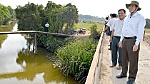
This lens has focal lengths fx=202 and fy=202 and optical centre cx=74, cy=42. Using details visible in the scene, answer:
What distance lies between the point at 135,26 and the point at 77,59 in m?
5.85

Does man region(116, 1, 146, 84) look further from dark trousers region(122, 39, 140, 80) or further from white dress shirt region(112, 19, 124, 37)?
white dress shirt region(112, 19, 124, 37)

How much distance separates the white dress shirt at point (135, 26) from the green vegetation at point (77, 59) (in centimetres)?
530

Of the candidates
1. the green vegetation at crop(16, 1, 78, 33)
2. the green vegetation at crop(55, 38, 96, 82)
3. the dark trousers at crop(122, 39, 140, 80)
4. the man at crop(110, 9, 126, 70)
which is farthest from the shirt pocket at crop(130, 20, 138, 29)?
the green vegetation at crop(16, 1, 78, 33)

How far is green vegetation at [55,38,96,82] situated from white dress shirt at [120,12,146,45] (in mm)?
5298

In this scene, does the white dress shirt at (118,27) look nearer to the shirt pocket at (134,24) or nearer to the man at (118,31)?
the man at (118,31)

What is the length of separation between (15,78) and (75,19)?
34.0ft

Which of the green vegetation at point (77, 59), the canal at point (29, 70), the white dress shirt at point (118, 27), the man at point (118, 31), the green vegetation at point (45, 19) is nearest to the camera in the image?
the man at point (118, 31)

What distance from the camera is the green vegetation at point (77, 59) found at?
8.47 metres

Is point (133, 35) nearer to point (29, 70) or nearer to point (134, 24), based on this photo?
point (134, 24)

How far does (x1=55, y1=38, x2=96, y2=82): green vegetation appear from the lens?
8.47 metres

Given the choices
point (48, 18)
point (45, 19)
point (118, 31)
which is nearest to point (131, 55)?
point (118, 31)

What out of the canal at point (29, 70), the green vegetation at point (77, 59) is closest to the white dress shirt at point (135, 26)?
the green vegetation at point (77, 59)

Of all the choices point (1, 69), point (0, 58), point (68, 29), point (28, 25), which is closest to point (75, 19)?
point (68, 29)

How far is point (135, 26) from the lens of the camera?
308cm
